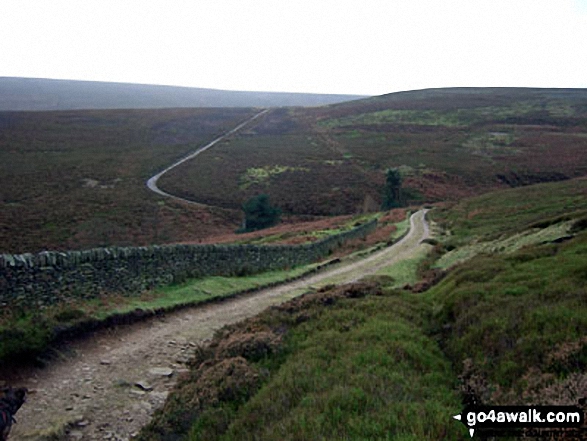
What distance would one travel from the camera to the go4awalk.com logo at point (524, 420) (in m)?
4.14

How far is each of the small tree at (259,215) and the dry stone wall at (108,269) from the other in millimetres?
27759

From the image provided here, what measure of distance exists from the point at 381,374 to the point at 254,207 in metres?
43.2

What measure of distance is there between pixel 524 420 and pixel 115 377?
6.64 meters

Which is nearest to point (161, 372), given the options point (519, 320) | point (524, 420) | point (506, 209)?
point (519, 320)

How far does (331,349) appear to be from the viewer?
7516mm

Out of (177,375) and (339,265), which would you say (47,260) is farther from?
(339,265)

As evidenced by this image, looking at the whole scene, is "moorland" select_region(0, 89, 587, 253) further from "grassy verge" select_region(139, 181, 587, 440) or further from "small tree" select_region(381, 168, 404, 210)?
"grassy verge" select_region(139, 181, 587, 440)

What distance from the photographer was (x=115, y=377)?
27.4 feet

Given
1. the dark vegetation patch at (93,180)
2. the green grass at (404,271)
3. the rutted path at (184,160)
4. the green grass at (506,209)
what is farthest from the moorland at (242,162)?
the green grass at (404,271)

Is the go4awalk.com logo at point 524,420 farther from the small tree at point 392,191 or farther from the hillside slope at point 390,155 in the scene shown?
the small tree at point 392,191

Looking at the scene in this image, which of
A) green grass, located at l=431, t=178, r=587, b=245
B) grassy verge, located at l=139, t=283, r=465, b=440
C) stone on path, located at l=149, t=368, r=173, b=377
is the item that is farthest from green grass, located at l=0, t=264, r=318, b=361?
green grass, located at l=431, t=178, r=587, b=245

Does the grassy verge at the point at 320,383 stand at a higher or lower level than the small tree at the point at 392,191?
higher

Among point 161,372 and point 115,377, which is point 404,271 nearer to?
point 161,372

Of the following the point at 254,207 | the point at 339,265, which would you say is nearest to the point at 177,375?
the point at 339,265
